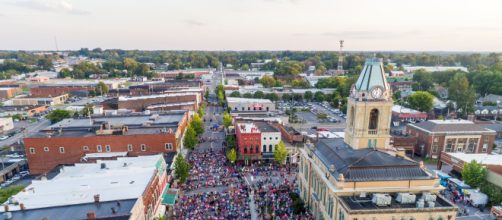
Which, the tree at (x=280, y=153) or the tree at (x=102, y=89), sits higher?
the tree at (x=102, y=89)

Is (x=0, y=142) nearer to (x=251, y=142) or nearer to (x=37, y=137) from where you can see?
(x=37, y=137)

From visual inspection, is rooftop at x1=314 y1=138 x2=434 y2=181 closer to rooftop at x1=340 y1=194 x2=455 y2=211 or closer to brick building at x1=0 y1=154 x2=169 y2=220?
rooftop at x1=340 y1=194 x2=455 y2=211

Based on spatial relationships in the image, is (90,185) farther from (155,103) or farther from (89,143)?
(155,103)

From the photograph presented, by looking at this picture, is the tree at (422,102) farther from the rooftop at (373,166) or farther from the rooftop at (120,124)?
the rooftop at (373,166)

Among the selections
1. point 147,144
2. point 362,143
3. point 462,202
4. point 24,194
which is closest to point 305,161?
point 362,143

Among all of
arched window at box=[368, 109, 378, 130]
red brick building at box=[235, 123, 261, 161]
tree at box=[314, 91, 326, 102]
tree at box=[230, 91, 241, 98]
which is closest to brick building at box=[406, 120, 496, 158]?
arched window at box=[368, 109, 378, 130]

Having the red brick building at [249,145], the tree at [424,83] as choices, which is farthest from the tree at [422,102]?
the red brick building at [249,145]

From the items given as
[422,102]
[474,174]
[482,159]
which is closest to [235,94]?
[422,102]
